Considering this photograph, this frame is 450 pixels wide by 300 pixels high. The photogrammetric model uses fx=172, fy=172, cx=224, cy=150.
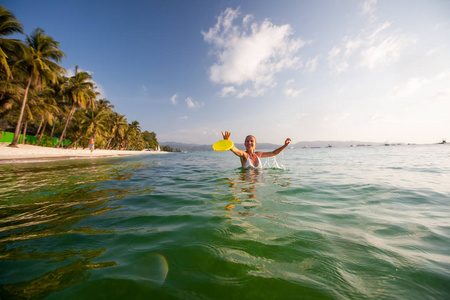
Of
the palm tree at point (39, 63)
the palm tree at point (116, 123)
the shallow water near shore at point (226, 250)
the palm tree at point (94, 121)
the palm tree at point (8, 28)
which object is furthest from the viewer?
the palm tree at point (116, 123)

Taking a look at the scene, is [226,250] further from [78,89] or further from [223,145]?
[78,89]

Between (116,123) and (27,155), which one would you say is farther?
(116,123)

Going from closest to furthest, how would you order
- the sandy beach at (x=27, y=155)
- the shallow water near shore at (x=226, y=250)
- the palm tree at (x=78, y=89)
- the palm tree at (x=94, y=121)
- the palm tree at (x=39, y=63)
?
the shallow water near shore at (x=226, y=250)
the sandy beach at (x=27, y=155)
the palm tree at (x=39, y=63)
the palm tree at (x=78, y=89)
the palm tree at (x=94, y=121)

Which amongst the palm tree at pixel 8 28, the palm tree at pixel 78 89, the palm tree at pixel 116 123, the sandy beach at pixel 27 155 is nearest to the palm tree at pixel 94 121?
the palm tree at pixel 78 89

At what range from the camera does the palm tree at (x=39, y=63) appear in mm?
18070

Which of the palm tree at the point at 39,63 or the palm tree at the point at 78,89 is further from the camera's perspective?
the palm tree at the point at 78,89

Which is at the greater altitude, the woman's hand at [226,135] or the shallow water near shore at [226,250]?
the woman's hand at [226,135]

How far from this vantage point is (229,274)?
125cm

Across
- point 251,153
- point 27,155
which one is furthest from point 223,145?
point 27,155

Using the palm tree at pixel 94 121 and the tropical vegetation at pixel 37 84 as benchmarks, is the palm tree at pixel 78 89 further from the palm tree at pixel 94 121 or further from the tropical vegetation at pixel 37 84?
the palm tree at pixel 94 121

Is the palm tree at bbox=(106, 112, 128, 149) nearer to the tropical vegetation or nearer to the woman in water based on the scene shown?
the tropical vegetation

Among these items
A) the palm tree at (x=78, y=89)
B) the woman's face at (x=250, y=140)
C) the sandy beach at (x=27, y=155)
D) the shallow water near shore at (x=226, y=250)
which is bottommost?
the shallow water near shore at (x=226, y=250)

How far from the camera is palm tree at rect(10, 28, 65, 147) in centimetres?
1807

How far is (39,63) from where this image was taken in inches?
727
